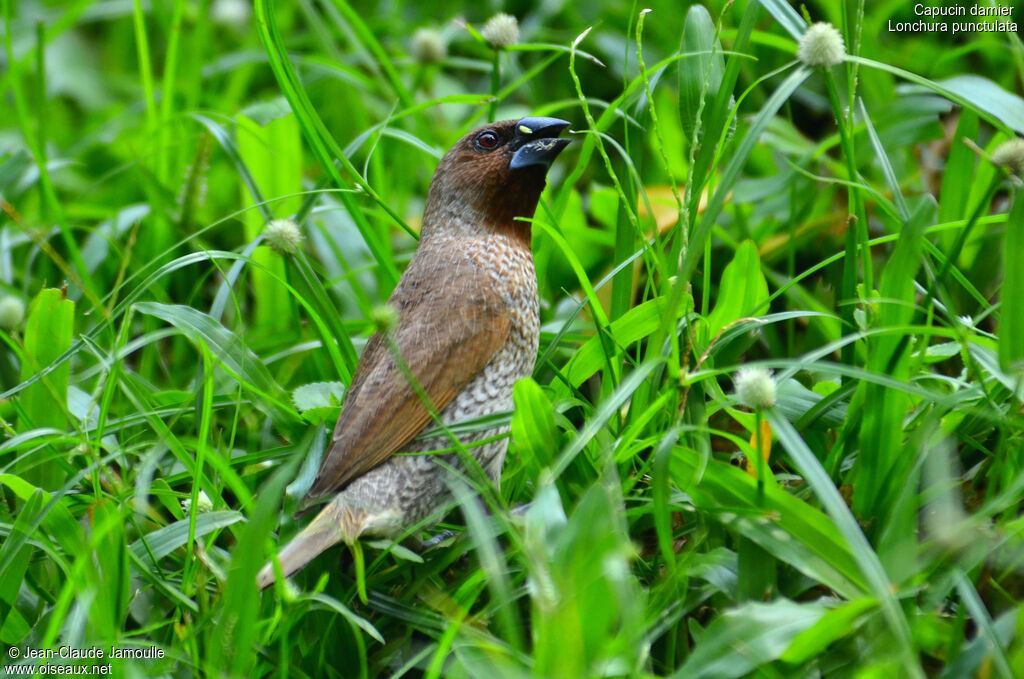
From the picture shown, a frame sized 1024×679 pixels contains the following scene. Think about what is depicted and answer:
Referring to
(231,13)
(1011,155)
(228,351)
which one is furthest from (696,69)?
(231,13)

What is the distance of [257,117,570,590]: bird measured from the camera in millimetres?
2207

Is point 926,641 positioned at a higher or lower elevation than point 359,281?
lower

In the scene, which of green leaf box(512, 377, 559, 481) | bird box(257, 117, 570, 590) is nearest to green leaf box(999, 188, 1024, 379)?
green leaf box(512, 377, 559, 481)

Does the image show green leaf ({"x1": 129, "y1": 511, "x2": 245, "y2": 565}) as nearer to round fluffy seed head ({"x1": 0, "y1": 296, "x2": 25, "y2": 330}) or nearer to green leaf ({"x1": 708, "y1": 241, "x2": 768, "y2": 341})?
round fluffy seed head ({"x1": 0, "y1": 296, "x2": 25, "y2": 330})

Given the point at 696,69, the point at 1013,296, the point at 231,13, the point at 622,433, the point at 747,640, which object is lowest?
the point at 747,640

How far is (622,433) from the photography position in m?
2.15

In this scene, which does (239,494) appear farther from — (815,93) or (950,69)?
(950,69)

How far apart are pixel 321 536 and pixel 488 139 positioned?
3.95ft

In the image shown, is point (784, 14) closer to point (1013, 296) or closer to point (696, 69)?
point (696, 69)

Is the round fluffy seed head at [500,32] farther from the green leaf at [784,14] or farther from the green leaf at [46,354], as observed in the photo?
the green leaf at [46,354]

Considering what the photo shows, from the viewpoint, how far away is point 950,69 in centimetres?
373

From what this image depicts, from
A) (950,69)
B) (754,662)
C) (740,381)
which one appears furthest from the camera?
(950,69)

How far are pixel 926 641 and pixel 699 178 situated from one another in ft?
3.54

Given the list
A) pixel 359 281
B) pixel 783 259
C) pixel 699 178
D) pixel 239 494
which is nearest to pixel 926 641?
pixel 699 178
